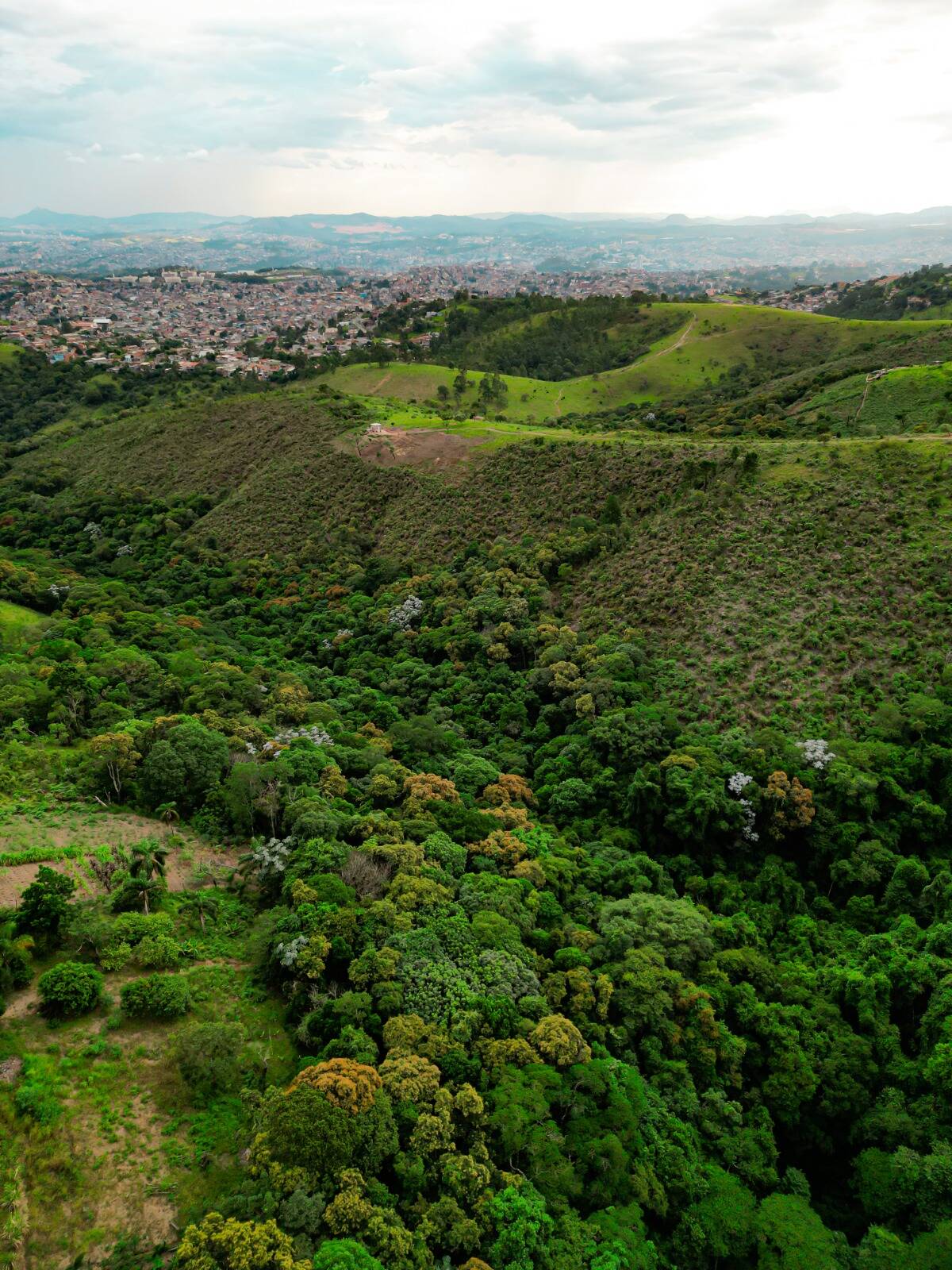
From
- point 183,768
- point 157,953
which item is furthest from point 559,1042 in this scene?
point 183,768

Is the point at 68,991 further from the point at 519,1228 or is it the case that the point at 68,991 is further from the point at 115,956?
the point at 519,1228

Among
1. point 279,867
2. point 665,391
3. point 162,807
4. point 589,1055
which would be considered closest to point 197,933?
point 279,867

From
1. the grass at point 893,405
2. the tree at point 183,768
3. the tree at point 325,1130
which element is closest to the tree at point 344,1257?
the tree at point 325,1130

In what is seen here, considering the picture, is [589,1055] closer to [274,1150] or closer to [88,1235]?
[274,1150]

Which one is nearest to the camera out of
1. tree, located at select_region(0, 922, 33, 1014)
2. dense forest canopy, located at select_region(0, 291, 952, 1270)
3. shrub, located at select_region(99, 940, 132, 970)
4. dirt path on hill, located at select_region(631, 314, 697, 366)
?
dense forest canopy, located at select_region(0, 291, 952, 1270)

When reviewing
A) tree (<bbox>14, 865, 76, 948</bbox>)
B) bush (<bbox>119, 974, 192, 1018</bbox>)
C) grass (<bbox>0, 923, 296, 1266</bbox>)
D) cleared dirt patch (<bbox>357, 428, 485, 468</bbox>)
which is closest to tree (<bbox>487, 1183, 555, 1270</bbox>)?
grass (<bbox>0, 923, 296, 1266</bbox>)

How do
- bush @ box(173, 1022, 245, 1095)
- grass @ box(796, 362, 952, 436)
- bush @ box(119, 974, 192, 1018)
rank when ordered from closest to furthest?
bush @ box(173, 1022, 245, 1095) < bush @ box(119, 974, 192, 1018) < grass @ box(796, 362, 952, 436)

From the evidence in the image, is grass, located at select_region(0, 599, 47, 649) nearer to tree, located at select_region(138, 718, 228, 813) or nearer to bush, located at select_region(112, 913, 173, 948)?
tree, located at select_region(138, 718, 228, 813)
